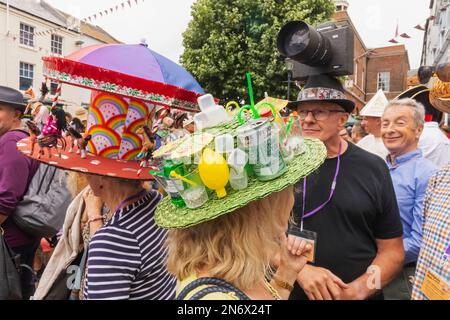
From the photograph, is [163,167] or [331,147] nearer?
[163,167]

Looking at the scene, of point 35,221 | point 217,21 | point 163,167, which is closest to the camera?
point 163,167

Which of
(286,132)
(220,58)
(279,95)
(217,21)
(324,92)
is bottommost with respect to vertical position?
(286,132)

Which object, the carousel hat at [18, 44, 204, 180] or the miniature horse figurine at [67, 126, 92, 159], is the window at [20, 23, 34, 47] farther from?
the miniature horse figurine at [67, 126, 92, 159]

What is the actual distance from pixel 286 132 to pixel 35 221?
232 cm

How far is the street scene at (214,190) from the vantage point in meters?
1.15

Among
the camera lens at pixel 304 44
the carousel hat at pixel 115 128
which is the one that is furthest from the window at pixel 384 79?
the carousel hat at pixel 115 128

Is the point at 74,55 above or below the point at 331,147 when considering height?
above

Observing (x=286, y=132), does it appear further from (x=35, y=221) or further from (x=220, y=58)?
(x=220, y=58)

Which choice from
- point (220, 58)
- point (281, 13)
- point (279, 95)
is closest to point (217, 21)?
point (220, 58)

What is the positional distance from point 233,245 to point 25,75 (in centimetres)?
2210

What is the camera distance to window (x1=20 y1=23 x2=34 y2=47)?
63.7 feet

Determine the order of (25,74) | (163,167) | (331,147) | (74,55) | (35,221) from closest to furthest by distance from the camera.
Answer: (163,167)
(74,55)
(331,147)
(35,221)
(25,74)

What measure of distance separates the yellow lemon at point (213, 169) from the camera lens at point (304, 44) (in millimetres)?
1464
